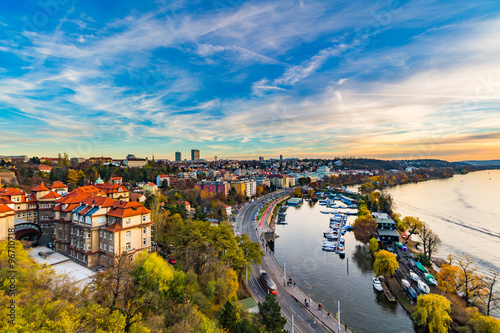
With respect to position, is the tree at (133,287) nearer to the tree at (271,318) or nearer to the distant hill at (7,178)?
the tree at (271,318)

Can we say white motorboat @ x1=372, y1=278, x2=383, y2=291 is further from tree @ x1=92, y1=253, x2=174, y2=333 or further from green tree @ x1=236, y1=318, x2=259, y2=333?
tree @ x1=92, y1=253, x2=174, y2=333

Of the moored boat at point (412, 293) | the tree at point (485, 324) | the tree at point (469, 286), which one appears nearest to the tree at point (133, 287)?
the tree at point (485, 324)

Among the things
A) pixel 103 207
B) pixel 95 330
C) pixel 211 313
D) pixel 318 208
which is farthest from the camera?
pixel 318 208

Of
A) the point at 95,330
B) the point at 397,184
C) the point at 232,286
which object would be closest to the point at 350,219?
the point at 232,286

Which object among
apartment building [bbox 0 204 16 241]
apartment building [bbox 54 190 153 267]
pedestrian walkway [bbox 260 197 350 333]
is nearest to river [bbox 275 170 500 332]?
pedestrian walkway [bbox 260 197 350 333]

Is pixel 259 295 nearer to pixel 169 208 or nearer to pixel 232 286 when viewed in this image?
pixel 232 286

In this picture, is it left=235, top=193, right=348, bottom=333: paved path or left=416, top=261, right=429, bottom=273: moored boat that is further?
left=416, top=261, right=429, bottom=273: moored boat
